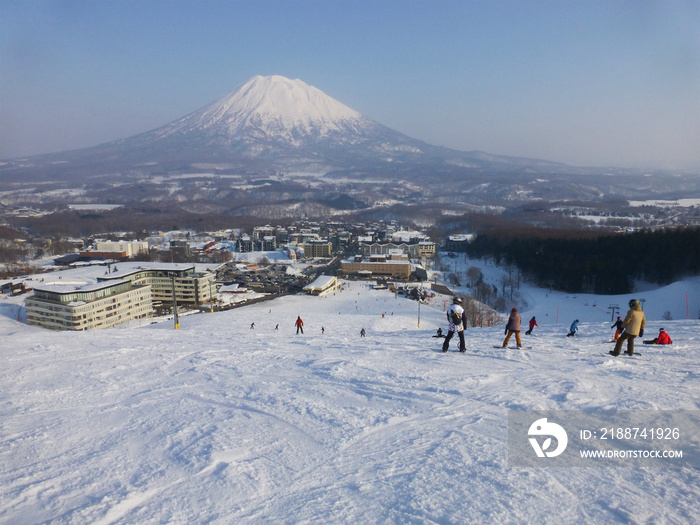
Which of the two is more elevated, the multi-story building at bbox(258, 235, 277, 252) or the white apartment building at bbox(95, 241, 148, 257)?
the white apartment building at bbox(95, 241, 148, 257)

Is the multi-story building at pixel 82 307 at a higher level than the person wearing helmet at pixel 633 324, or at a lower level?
lower

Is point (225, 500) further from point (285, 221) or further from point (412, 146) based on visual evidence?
point (412, 146)

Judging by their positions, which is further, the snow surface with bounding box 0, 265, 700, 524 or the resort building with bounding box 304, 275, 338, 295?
the resort building with bounding box 304, 275, 338, 295

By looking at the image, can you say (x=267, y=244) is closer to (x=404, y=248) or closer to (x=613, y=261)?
(x=404, y=248)

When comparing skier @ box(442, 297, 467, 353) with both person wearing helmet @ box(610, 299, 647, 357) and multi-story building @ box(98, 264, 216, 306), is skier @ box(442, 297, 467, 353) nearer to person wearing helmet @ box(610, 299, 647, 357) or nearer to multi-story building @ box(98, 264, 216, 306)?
person wearing helmet @ box(610, 299, 647, 357)

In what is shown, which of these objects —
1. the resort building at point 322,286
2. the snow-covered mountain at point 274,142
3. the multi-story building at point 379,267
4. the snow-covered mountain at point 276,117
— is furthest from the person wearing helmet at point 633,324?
the snow-covered mountain at point 276,117

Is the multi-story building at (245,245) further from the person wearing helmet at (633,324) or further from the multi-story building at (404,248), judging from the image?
the person wearing helmet at (633,324)

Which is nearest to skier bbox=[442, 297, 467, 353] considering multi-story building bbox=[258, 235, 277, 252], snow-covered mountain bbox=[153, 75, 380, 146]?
multi-story building bbox=[258, 235, 277, 252]
